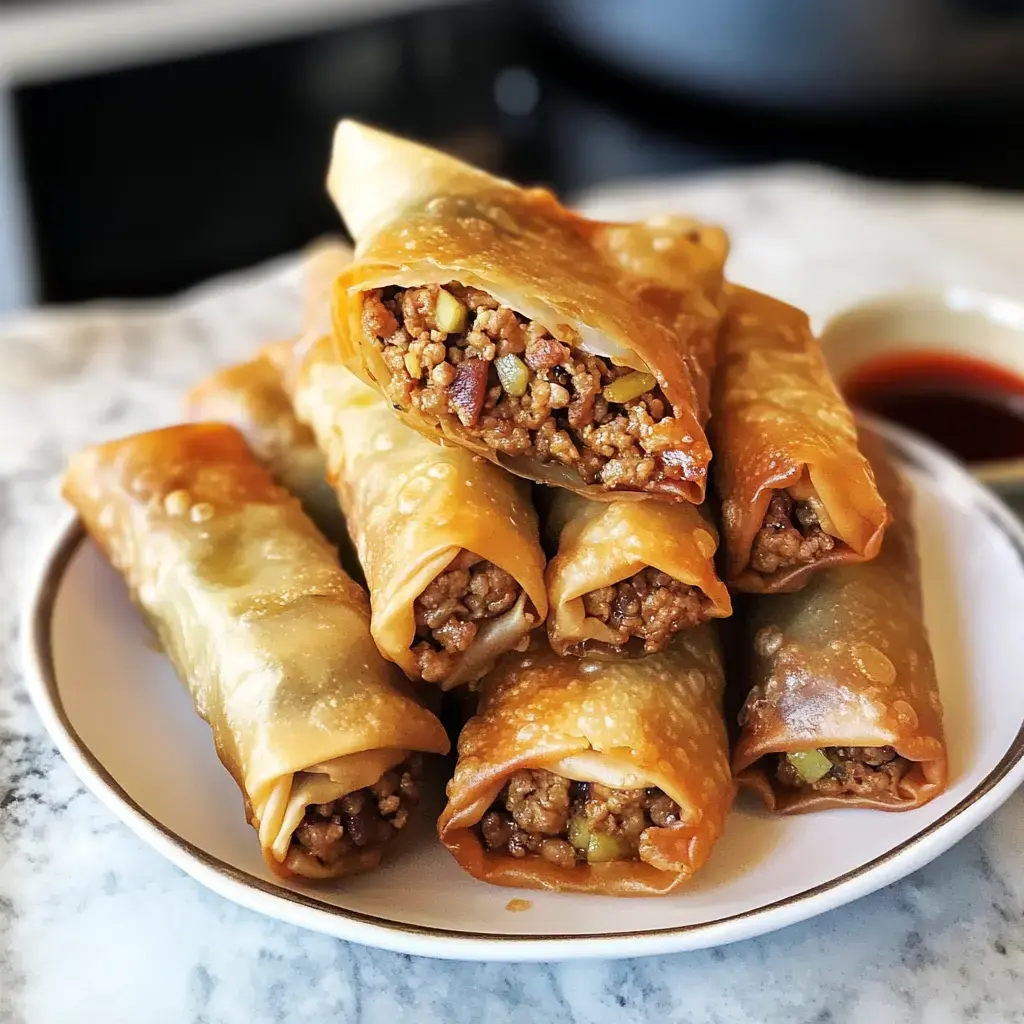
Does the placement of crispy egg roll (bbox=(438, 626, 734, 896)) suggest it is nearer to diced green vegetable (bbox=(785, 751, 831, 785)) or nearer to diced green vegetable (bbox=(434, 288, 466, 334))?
diced green vegetable (bbox=(785, 751, 831, 785))

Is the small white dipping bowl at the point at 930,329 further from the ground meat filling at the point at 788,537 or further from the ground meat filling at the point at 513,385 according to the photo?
the ground meat filling at the point at 513,385

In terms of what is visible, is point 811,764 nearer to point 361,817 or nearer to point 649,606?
point 649,606

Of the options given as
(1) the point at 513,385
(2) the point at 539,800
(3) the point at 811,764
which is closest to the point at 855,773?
(3) the point at 811,764

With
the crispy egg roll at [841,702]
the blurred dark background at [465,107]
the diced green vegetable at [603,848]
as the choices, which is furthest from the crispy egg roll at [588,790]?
the blurred dark background at [465,107]

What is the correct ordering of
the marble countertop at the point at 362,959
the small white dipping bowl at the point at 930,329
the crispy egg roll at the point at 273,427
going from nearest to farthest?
the marble countertop at the point at 362,959
the crispy egg roll at the point at 273,427
the small white dipping bowl at the point at 930,329

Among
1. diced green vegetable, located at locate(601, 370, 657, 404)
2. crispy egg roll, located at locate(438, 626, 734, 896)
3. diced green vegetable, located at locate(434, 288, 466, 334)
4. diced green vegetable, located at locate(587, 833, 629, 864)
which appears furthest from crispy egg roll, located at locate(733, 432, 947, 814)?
diced green vegetable, located at locate(434, 288, 466, 334)
